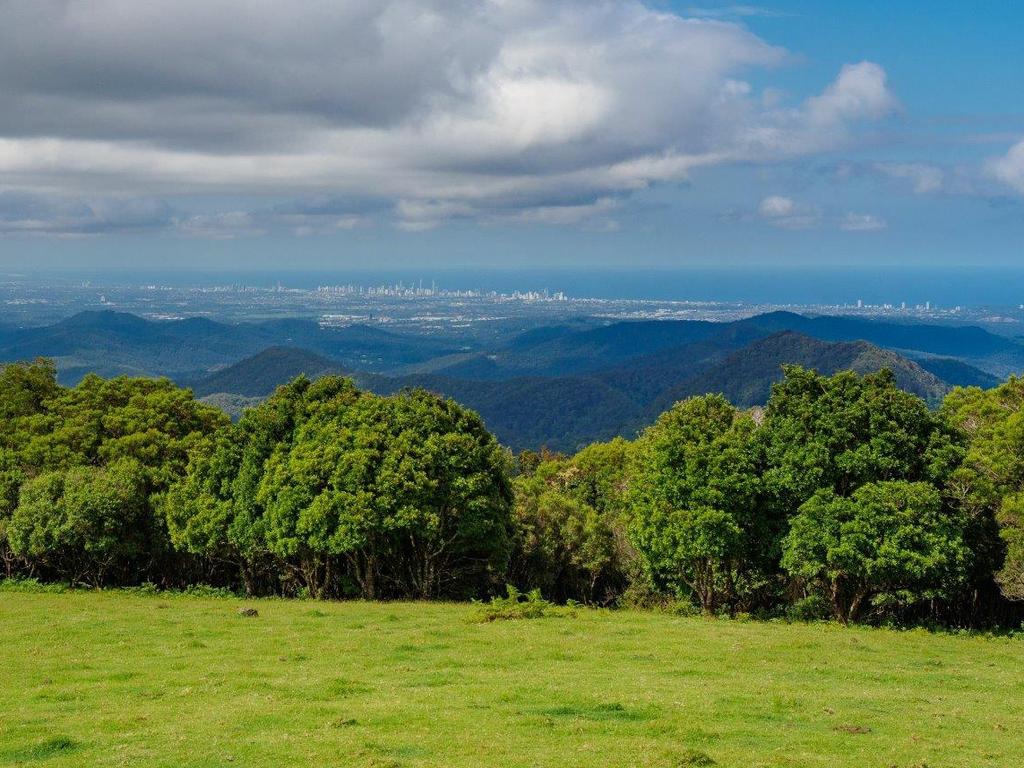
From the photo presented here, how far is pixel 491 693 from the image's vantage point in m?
19.6

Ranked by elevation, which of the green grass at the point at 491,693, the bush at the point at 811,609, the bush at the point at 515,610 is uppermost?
the green grass at the point at 491,693

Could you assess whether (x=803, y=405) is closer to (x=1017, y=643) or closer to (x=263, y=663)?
(x=1017, y=643)

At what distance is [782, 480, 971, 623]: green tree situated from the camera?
3247 centimetres

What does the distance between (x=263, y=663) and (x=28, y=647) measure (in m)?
8.04

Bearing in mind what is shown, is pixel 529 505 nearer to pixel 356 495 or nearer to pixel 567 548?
pixel 567 548

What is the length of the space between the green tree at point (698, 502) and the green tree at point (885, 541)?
2369mm

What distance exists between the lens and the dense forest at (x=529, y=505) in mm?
34719

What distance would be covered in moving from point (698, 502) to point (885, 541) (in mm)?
7071

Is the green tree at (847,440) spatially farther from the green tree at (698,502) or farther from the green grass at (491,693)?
the green grass at (491,693)

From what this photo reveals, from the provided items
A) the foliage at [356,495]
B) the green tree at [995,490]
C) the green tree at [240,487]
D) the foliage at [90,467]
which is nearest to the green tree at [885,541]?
the green tree at [995,490]

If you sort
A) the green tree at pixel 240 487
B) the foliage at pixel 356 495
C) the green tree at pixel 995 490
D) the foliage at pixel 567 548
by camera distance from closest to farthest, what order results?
the green tree at pixel 995 490 → the foliage at pixel 356 495 → the green tree at pixel 240 487 → the foliage at pixel 567 548

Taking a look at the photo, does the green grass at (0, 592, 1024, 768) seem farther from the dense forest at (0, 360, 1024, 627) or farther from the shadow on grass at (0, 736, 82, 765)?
the dense forest at (0, 360, 1024, 627)

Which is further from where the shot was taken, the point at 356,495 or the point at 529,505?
the point at 529,505

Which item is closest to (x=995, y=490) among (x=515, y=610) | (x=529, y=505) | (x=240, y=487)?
(x=515, y=610)
